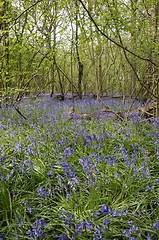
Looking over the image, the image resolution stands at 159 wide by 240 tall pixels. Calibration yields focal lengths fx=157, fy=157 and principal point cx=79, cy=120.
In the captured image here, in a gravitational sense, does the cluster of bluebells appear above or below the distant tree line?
below

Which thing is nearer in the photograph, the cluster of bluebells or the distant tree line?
the cluster of bluebells

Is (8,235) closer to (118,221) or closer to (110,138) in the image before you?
(118,221)

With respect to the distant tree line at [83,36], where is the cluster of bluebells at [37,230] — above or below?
below

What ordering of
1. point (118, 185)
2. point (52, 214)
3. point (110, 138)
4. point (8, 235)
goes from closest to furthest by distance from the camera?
point (8, 235) < point (52, 214) < point (118, 185) < point (110, 138)

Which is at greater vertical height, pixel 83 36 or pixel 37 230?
pixel 83 36

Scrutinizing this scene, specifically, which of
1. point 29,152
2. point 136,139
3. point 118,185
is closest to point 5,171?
point 29,152

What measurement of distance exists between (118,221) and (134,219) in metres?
0.18

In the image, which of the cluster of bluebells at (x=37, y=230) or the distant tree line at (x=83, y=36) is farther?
the distant tree line at (x=83, y=36)

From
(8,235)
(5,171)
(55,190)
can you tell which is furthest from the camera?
(5,171)

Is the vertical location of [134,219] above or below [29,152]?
below

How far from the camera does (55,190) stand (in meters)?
2.54

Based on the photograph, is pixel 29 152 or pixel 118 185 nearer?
pixel 118 185

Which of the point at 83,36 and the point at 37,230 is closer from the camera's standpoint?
the point at 37,230

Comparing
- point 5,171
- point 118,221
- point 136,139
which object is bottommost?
point 118,221
